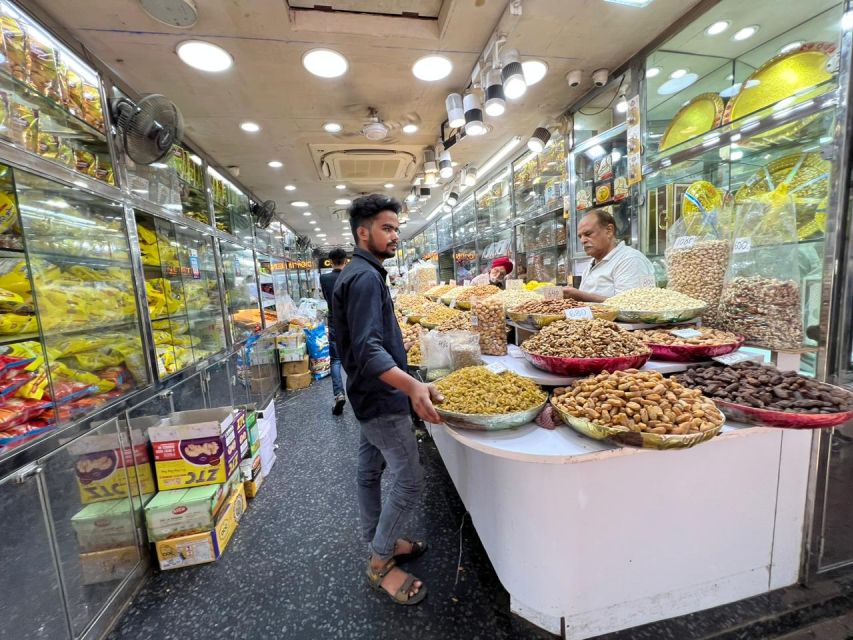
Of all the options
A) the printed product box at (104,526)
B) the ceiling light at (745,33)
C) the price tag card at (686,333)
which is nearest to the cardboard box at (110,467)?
the printed product box at (104,526)

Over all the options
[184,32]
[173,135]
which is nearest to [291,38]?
[184,32]

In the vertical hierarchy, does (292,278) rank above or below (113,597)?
above

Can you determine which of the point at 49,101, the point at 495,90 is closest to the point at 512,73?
the point at 495,90

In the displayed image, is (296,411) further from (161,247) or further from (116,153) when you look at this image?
(116,153)

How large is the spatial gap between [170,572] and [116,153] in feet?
7.96

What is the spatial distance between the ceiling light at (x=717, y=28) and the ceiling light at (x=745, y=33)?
82 millimetres

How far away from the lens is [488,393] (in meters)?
1.23

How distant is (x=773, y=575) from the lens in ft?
4.92

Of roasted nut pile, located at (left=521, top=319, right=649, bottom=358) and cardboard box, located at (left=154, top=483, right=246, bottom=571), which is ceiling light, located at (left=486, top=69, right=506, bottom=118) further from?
cardboard box, located at (left=154, top=483, right=246, bottom=571)

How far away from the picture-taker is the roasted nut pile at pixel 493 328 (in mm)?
1876

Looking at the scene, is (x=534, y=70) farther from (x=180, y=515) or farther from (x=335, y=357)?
(x=180, y=515)

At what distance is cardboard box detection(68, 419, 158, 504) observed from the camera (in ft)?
5.10

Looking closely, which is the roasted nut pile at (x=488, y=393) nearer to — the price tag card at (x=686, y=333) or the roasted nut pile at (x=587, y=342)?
the roasted nut pile at (x=587, y=342)

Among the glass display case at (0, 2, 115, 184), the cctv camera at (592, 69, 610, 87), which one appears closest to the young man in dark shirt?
the glass display case at (0, 2, 115, 184)
